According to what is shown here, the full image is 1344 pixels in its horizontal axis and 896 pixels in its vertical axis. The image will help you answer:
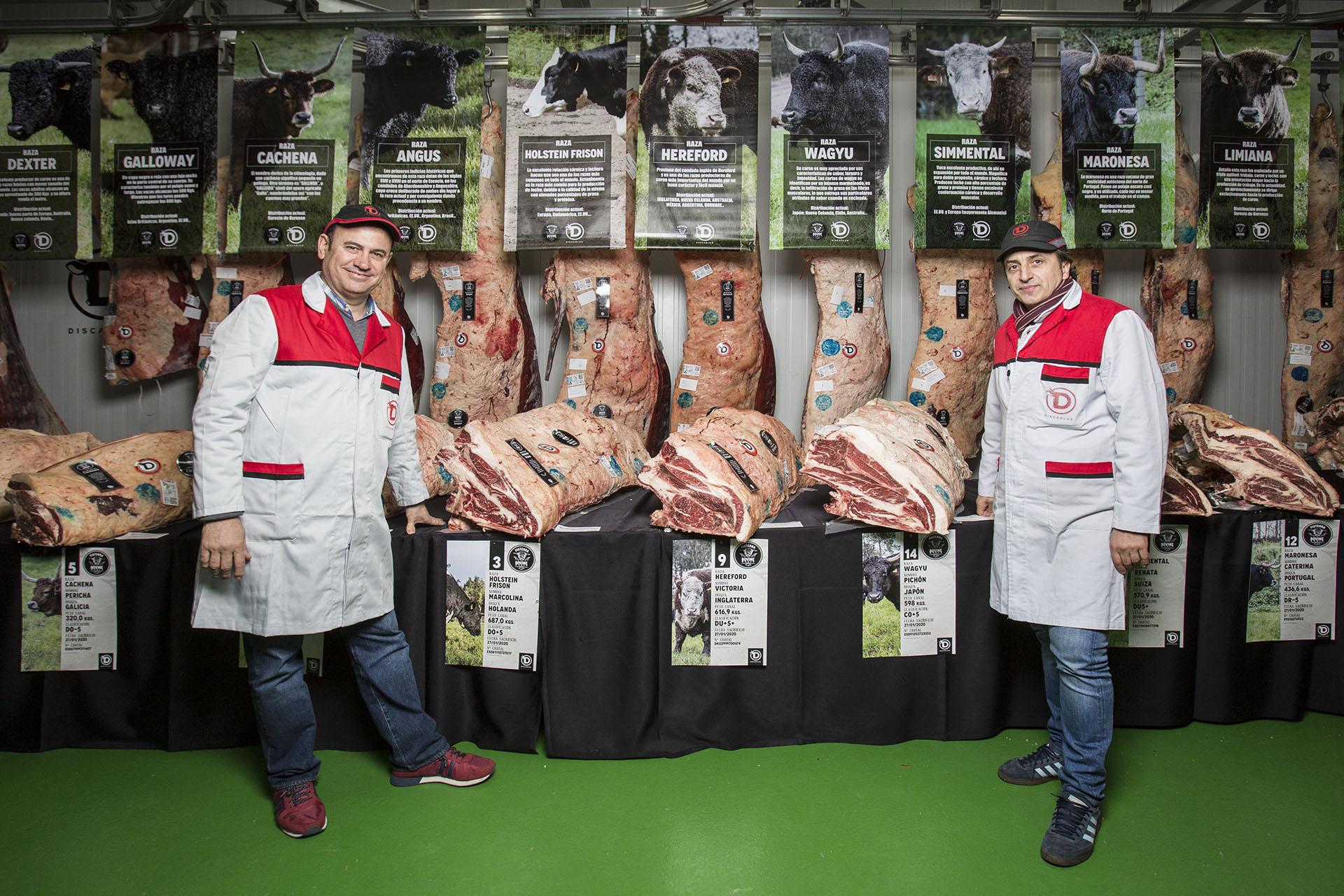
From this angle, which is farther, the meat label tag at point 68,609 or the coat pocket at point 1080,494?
the meat label tag at point 68,609

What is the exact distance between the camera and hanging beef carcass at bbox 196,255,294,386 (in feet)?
15.1

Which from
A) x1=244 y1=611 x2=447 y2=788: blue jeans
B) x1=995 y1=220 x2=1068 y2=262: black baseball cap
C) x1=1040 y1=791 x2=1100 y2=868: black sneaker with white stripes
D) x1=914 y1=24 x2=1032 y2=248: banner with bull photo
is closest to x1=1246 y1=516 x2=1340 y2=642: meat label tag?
x1=1040 y1=791 x2=1100 y2=868: black sneaker with white stripes

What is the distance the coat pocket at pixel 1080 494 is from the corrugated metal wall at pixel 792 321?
8.01 feet

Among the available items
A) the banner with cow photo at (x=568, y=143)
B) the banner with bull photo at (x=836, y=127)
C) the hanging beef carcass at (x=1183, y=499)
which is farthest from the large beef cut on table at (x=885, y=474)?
the banner with cow photo at (x=568, y=143)

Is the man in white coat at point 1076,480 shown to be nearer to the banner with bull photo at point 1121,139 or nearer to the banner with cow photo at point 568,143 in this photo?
the banner with bull photo at point 1121,139

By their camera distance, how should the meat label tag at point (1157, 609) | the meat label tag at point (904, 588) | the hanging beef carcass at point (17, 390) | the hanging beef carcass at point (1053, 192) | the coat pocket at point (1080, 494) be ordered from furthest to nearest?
1. the hanging beef carcass at point (17, 390)
2. the hanging beef carcass at point (1053, 192)
3. the meat label tag at point (1157, 609)
4. the meat label tag at point (904, 588)
5. the coat pocket at point (1080, 494)

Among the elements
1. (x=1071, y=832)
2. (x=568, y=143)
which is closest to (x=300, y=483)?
(x=568, y=143)

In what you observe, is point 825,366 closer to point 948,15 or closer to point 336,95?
point 948,15

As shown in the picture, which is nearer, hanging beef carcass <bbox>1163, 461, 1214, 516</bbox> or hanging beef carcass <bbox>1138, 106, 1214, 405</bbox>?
hanging beef carcass <bbox>1163, 461, 1214, 516</bbox>

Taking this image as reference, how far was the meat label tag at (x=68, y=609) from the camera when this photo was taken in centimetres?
323

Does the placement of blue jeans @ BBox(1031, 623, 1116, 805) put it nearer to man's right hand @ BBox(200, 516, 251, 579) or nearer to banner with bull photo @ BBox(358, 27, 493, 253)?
man's right hand @ BBox(200, 516, 251, 579)

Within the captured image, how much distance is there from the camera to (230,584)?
2.67 m

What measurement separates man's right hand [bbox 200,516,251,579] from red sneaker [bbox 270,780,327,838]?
0.80 metres

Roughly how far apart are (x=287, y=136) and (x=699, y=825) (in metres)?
3.87
